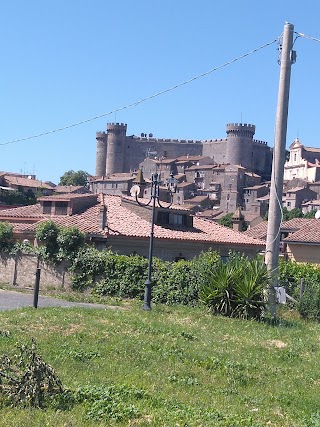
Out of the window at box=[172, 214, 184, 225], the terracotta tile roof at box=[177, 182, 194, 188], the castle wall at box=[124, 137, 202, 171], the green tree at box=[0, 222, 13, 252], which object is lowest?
the green tree at box=[0, 222, 13, 252]

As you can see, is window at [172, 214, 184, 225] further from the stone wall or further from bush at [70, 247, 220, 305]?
bush at [70, 247, 220, 305]

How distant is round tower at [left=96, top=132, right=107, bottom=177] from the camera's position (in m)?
181

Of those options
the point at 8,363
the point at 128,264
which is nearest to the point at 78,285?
the point at 128,264

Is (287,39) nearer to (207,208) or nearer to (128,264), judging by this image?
(128,264)

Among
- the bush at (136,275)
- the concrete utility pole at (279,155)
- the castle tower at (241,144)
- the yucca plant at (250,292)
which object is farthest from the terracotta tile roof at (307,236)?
the castle tower at (241,144)

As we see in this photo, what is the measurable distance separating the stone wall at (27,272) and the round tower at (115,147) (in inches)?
5685

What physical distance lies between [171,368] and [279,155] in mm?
7386

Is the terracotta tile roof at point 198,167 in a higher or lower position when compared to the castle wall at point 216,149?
lower

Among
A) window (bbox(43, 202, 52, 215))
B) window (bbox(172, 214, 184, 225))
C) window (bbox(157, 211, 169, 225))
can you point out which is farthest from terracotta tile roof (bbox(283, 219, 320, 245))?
window (bbox(43, 202, 52, 215))

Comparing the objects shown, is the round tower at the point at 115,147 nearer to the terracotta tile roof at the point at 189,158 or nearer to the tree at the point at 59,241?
the terracotta tile roof at the point at 189,158

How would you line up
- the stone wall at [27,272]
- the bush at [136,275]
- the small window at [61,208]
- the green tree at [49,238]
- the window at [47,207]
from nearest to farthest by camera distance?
the bush at [136,275], the stone wall at [27,272], the green tree at [49,238], the small window at [61,208], the window at [47,207]

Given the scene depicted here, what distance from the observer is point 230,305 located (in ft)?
52.2

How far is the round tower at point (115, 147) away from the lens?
17462 centimetres

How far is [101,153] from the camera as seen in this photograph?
182125mm
